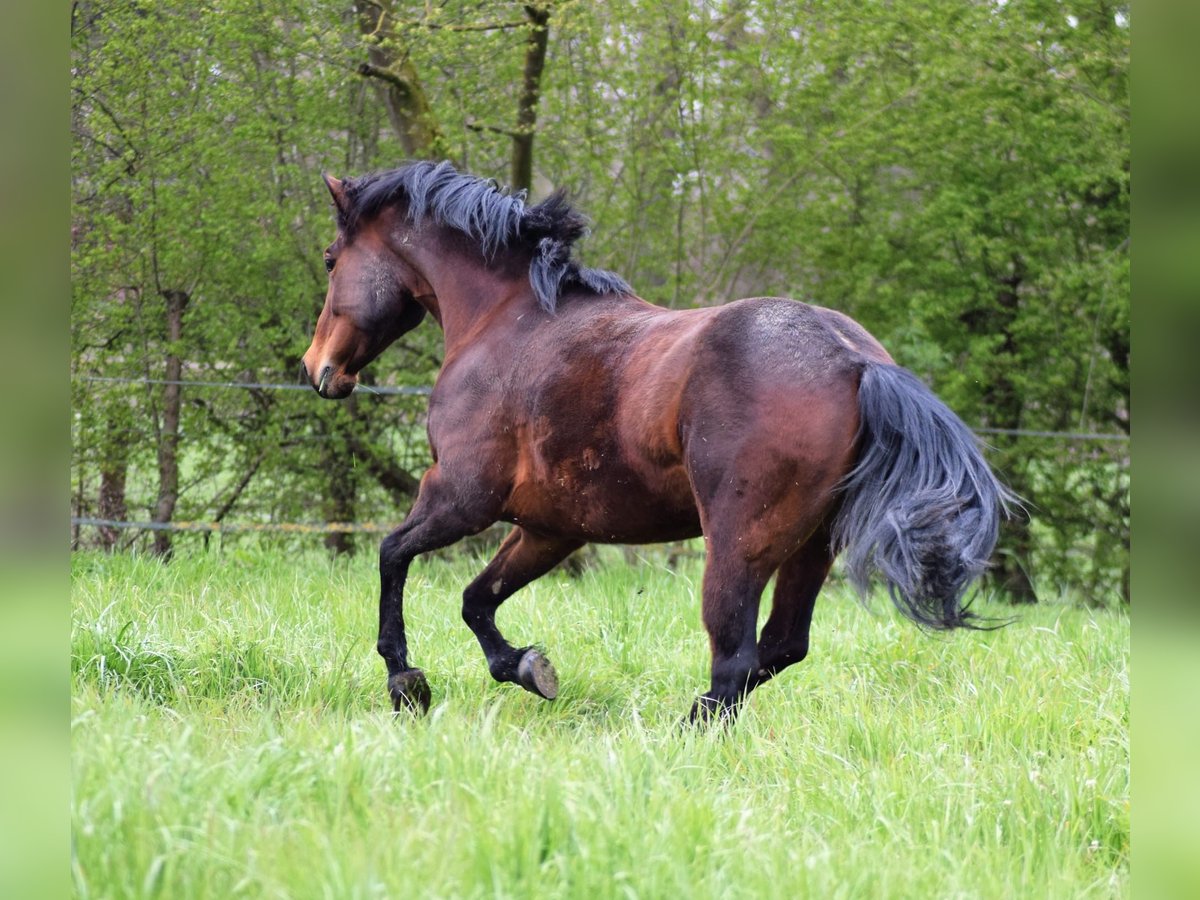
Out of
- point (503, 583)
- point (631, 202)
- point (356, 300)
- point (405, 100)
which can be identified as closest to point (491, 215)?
point (356, 300)

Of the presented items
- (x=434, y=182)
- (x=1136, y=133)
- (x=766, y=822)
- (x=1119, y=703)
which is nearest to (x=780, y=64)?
(x=434, y=182)

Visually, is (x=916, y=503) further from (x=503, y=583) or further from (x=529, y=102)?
(x=529, y=102)

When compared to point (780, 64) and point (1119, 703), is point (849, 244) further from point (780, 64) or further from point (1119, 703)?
point (1119, 703)

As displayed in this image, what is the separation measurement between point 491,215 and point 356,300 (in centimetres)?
72

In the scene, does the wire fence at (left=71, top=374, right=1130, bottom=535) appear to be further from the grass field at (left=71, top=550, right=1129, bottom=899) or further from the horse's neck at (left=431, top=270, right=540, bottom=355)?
the horse's neck at (left=431, top=270, right=540, bottom=355)

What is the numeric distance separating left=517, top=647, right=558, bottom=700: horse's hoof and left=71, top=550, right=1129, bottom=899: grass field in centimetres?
11

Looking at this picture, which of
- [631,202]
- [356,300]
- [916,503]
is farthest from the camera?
[631,202]

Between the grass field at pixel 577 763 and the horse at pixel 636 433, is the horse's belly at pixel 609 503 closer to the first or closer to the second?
the horse at pixel 636 433

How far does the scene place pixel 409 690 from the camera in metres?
4.70

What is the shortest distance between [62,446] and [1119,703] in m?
4.28

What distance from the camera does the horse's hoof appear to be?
183 inches

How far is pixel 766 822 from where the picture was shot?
3082mm

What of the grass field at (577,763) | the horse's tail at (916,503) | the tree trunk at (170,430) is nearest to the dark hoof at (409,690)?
the grass field at (577,763)

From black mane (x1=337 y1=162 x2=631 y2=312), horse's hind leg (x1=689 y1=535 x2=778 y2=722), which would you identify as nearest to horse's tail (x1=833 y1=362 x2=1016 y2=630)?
horse's hind leg (x1=689 y1=535 x2=778 y2=722)
